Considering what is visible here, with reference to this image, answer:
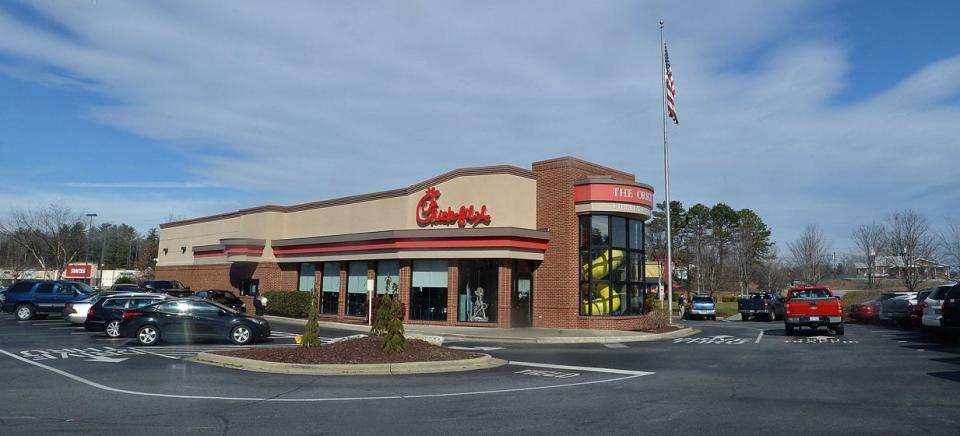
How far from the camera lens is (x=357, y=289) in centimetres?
3278

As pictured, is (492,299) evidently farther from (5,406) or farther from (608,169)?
(5,406)

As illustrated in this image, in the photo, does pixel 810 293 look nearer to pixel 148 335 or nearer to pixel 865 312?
pixel 865 312

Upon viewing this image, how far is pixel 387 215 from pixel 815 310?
18809mm

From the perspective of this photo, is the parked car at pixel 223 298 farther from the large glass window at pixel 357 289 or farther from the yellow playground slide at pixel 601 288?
the yellow playground slide at pixel 601 288

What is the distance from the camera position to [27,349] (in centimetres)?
1786

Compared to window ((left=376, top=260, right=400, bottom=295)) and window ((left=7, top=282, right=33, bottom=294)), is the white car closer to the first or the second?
window ((left=7, top=282, right=33, bottom=294))

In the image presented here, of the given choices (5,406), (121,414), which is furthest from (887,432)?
(5,406)

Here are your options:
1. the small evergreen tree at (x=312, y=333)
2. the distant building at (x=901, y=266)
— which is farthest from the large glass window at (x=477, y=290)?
the distant building at (x=901, y=266)

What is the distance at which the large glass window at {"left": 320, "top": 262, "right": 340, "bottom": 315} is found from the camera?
3419 cm

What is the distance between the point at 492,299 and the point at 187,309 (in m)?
12.5

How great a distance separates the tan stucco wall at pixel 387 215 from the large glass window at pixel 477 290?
75.8 inches

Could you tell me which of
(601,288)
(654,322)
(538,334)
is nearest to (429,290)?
(538,334)

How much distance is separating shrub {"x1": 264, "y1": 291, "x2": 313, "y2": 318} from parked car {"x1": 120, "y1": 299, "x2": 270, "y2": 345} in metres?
12.5

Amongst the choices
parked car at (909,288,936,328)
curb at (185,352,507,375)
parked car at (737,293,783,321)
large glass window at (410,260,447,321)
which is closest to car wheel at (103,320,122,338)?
curb at (185,352,507,375)
